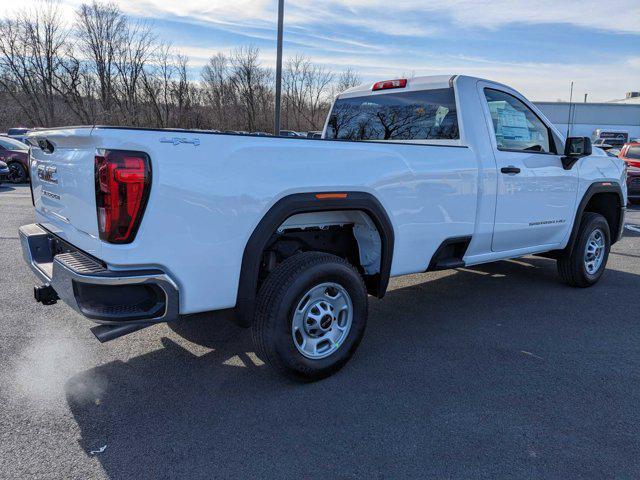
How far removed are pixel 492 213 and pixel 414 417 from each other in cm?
213

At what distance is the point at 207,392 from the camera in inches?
131

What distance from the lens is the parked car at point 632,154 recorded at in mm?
13562

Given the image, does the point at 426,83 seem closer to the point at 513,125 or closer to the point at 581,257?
the point at 513,125

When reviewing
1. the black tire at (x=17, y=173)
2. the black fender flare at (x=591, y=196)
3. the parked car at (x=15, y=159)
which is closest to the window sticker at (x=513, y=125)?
the black fender flare at (x=591, y=196)

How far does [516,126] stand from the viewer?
4.85m

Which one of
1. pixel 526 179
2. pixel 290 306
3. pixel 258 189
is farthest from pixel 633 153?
pixel 258 189

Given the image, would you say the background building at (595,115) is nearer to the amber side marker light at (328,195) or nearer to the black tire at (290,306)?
the amber side marker light at (328,195)

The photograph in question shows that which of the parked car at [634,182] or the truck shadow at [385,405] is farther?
the parked car at [634,182]

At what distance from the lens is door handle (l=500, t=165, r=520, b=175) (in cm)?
442

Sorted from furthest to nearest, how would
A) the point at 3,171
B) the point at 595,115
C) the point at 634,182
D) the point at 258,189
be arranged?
the point at 595,115 → the point at 3,171 → the point at 634,182 → the point at 258,189

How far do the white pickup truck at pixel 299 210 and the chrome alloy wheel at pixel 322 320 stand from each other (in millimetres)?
11

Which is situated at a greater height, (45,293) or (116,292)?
(116,292)

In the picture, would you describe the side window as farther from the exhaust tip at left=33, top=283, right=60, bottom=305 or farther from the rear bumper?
the exhaust tip at left=33, top=283, right=60, bottom=305

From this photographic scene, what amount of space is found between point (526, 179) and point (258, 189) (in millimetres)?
2902
